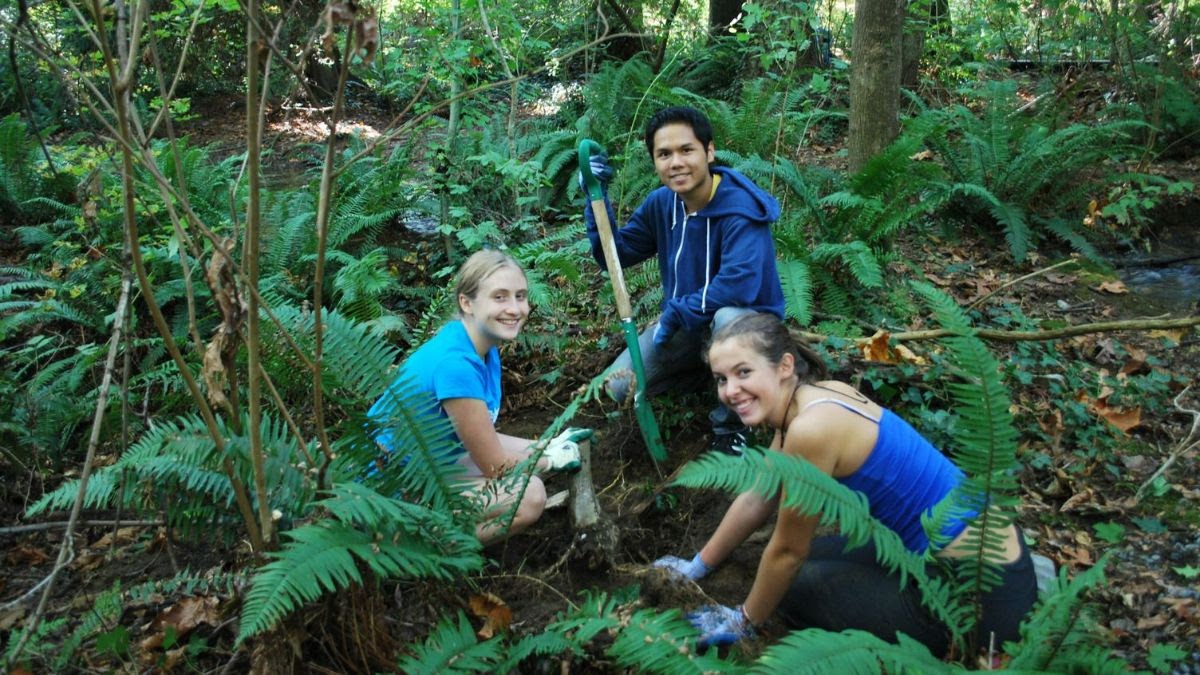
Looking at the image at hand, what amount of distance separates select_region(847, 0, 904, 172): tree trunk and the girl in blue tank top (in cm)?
326

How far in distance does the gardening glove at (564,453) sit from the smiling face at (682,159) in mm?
1127

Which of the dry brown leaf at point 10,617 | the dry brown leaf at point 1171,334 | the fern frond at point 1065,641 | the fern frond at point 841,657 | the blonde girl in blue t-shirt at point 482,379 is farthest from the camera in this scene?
the dry brown leaf at point 1171,334

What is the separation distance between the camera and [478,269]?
310cm

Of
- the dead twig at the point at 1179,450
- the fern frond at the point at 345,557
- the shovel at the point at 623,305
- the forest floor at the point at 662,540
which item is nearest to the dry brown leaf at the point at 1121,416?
the forest floor at the point at 662,540

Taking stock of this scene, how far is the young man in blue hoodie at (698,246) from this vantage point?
344cm

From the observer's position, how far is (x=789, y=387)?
8.48 feet

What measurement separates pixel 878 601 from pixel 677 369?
1660 millimetres

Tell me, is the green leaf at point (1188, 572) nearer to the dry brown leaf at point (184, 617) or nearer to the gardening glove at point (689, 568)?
the gardening glove at point (689, 568)

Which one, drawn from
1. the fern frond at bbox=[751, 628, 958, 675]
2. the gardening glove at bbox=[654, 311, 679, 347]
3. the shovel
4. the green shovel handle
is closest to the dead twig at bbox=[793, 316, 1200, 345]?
the gardening glove at bbox=[654, 311, 679, 347]

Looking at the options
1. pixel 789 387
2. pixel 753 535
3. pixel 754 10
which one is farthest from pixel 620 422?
pixel 754 10

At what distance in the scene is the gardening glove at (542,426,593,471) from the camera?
3.15 metres

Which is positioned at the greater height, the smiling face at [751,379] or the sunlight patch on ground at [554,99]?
the sunlight patch on ground at [554,99]

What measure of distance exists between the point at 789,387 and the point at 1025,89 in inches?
288

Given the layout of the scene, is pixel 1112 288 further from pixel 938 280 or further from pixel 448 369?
pixel 448 369
